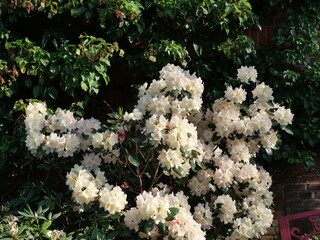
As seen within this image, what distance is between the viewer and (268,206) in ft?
11.6

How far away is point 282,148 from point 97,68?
1.66 metres

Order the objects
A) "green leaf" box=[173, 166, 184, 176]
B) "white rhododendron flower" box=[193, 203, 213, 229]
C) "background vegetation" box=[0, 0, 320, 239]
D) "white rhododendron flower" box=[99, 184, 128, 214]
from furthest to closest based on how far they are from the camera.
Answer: "background vegetation" box=[0, 0, 320, 239]
"white rhododendron flower" box=[193, 203, 213, 229]
"green leaf" box=[173, 166, 184, 176]
"white rhododendron flower" box=[99, 184, 128, 214]

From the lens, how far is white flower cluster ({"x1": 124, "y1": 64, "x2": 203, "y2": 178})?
288cm

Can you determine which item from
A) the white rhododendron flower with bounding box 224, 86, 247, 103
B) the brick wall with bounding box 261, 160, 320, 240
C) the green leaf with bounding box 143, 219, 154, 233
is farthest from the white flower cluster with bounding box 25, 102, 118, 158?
the brick wall with bounding box 261, 160, 320, 240

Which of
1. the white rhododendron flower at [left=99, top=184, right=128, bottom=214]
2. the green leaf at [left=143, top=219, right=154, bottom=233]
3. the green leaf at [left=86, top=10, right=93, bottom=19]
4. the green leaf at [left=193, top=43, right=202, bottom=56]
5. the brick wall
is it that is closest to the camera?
the green leaf at [left=143, top=219, right=154, bottom=233]

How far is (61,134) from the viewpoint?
→ 3166mm

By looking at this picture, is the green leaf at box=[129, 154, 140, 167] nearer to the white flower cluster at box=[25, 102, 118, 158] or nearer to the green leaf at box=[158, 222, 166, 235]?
the white flower cluster at box=[25, 102, 118, 158]

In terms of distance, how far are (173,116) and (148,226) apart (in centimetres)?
69

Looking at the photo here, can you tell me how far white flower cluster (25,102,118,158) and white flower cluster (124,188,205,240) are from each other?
17.2 inches

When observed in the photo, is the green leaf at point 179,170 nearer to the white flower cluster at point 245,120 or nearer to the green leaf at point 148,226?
the green leaf at point 148,226

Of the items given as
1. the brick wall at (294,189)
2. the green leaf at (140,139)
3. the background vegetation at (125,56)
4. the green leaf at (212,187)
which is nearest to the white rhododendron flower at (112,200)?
the green leaf at (140,139)

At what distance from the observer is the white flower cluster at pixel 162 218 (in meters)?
2.67

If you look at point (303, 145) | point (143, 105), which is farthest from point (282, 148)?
point (143, 105)

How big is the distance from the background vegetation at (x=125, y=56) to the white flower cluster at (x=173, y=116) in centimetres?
50
